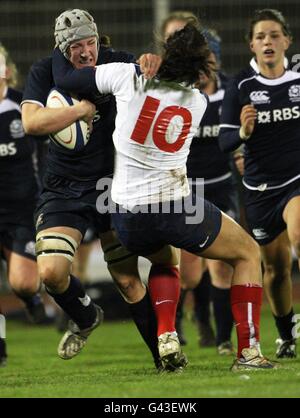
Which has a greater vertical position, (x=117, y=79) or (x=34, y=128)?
(x=117, y=79)

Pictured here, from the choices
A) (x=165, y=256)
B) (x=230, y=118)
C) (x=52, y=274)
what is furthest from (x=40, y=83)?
(x=230, y=118)

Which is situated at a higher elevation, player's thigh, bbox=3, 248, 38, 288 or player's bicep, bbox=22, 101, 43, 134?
player's bicep, bbox=22, 101, 43, 134

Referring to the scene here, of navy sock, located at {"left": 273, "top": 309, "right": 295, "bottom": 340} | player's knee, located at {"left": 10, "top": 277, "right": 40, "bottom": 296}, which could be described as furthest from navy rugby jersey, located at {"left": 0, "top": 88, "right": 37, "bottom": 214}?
navy sock, located at {"left": 273, "top": 309, "right": 295, "bottom": 340}

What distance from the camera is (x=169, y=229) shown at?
6.43m

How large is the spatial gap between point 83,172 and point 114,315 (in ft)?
19.4

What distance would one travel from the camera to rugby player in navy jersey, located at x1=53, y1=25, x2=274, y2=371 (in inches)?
251

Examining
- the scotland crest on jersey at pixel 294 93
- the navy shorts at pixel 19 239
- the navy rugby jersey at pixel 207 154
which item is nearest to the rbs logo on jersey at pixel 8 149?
the navy shorts at pixel 19 239

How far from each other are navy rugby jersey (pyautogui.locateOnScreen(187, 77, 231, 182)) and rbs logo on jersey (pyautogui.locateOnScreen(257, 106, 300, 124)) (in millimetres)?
1392

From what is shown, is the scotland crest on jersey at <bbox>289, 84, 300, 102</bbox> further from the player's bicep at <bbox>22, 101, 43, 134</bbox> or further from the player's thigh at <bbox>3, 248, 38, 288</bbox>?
the player's thigh at <bbox>3, 248, 38, 288</bbox>

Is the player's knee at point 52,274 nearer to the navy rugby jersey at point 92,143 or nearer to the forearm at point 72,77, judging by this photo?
the navy rugby jersey at point 92,143

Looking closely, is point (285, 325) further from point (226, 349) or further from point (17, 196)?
point (17, 196)

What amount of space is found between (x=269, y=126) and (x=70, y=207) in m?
1.59
